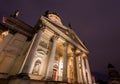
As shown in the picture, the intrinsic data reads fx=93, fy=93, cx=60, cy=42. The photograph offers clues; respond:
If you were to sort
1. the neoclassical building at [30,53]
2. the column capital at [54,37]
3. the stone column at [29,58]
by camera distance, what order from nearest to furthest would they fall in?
the stone column at [29,58] < the neoclassical building at [30,53] < the column capital at [54,37]

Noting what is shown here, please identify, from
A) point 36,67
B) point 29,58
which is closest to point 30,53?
point 29,58

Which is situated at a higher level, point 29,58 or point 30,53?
point 30,53

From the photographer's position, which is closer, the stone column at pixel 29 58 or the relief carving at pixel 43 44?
the stone column at pixel 29 58

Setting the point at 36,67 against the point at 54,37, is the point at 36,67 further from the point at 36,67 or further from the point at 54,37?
the point at 54,37

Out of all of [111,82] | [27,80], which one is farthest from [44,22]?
[111,82]

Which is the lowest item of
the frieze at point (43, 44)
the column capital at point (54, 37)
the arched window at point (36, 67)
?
the arched window at point (36, 67)

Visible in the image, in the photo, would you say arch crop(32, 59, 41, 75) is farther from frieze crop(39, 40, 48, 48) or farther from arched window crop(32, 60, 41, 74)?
frieze crop(39, 40, 48, 48)

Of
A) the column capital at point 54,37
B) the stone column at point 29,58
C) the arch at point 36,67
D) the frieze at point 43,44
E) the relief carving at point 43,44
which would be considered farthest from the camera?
the column capital at point 54,37

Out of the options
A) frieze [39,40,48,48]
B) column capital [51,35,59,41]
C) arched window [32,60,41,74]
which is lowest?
arched window [32,60,41,74]

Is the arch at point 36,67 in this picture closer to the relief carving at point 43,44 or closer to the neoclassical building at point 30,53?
the neoclassical building at point 30,53

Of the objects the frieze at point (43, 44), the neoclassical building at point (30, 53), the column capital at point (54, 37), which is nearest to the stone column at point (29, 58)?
the neoclassical building at point (30, 53)

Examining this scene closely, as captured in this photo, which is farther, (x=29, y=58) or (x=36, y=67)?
(x=36, y=67)

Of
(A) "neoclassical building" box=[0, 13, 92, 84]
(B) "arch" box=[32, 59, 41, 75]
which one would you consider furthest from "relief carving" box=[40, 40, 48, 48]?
(B) "arch" box=[32, 59, 41, 75]

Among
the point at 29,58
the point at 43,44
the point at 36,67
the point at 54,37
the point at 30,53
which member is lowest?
the point at 36,67
